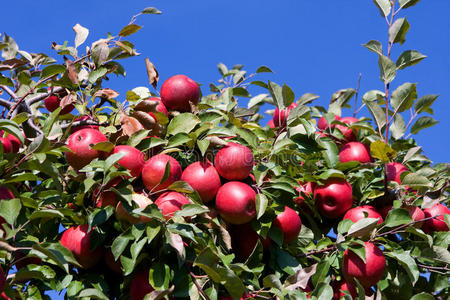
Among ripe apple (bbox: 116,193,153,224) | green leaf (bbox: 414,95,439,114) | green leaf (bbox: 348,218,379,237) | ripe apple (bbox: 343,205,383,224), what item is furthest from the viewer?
green leaf (bbox: 414,95,439,114)

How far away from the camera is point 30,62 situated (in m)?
3.06

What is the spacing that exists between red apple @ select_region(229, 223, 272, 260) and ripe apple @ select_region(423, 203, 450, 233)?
916 millimetres

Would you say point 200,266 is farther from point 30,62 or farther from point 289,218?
point 30,62

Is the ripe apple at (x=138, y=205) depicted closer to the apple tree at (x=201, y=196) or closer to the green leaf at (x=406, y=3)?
the apple tree at (x=201, y=196)

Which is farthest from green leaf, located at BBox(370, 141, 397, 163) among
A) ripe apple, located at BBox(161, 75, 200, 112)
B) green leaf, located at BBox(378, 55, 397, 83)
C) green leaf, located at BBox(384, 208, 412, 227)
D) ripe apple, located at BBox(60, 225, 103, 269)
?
ripe apple, located at BBox(60, 225, 103, 269)

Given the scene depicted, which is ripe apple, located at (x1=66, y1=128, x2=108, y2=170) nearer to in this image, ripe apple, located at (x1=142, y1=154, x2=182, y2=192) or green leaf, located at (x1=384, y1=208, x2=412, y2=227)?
ripe apple, located at (x1=142, y1=154, x2=182, y2=192)

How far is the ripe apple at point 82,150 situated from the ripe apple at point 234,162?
51cm

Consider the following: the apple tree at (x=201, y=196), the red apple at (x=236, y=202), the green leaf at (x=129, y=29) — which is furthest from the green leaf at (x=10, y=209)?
the green leaf at (x=129, y=29)

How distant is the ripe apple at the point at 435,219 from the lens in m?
2.72

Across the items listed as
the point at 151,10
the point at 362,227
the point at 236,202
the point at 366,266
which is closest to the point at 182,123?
the point at 236,202

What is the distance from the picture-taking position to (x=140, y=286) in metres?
2.06

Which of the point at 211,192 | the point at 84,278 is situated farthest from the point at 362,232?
the point at 84,278

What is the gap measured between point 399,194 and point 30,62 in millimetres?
2167

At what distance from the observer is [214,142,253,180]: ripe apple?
231cm
